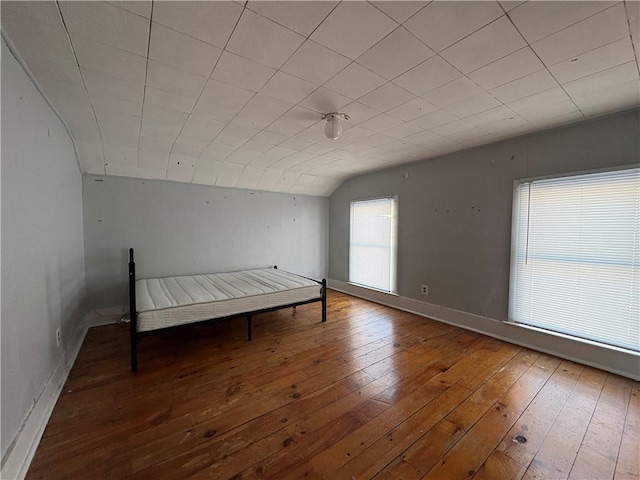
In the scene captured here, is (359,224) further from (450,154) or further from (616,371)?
(616,371)

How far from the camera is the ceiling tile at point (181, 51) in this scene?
1300 millimetres

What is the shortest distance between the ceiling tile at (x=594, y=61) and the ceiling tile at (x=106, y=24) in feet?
7.92

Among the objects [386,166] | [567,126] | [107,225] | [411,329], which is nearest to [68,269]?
[107,225]

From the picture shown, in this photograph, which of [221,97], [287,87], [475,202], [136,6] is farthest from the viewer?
[475,202]

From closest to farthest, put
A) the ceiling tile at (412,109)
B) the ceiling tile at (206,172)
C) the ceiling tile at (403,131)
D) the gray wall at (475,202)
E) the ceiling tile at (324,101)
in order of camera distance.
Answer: the ceiling tile at (324,101)
the ceiling tile at (412,109)
the gray wall at (475,202)
the ceiling tile at (403,131)
the ceiling tile at (206,172)

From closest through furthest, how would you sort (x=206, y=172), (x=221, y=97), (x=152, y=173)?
(x=221, y=97) → (x=152, y=173) → (x=206, y=172)

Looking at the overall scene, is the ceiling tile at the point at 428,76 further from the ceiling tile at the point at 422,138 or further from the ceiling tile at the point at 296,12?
the ceiling tile at the point at 422,138

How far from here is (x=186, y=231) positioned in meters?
3.97

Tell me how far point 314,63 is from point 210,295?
2.50 meters

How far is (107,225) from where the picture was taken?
3400 mm

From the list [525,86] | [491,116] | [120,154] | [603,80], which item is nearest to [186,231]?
[120,154]

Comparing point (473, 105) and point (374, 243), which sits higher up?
point (473, 105)

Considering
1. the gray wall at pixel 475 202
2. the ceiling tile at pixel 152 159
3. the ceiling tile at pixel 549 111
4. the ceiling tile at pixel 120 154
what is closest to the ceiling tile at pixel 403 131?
the ceiling tile at pixel 549 111

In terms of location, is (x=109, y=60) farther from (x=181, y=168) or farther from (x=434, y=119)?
(x=434, y=119)
